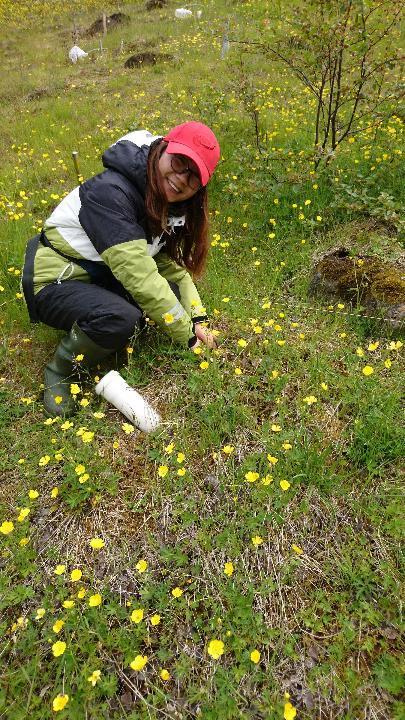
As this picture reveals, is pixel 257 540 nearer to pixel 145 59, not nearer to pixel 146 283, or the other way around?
pixel 146 283

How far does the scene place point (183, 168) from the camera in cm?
262

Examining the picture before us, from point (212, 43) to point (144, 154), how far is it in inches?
417

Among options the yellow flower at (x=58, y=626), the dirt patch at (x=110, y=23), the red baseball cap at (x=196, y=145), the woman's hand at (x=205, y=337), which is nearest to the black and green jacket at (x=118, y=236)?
the woman's hand at (x=205, y=337)

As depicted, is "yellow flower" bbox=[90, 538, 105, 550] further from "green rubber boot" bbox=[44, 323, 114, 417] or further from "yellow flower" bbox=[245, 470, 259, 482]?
"green rubber boot" bbox=[44, 323, 114, 417]

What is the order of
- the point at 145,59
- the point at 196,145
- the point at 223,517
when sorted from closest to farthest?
the point at 223,517, the point at 196,145, the point at 145,59

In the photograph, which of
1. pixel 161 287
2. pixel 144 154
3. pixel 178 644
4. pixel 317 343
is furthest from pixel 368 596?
pixel 144 154

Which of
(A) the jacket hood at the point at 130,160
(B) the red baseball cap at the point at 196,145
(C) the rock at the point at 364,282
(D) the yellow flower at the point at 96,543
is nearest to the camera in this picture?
(D) the yellow flower at the point at 96,543

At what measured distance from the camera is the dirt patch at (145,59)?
10594 mm

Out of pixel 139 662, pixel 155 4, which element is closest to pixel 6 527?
pixel 139 662

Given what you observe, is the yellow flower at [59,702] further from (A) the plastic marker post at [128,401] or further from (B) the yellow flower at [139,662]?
(A) the plastic marker post at [128,401]

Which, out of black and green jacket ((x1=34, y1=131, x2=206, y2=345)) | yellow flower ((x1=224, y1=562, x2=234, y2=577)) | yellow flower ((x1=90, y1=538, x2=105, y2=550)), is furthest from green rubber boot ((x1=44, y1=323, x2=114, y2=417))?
yellow flower ((x1=224, y1=562, x2=234, y2=577))

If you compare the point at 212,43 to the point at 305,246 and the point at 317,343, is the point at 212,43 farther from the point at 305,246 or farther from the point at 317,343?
the point at 317,343

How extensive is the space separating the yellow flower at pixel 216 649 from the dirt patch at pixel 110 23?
1709 cm

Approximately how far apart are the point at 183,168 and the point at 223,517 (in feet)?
6.29
